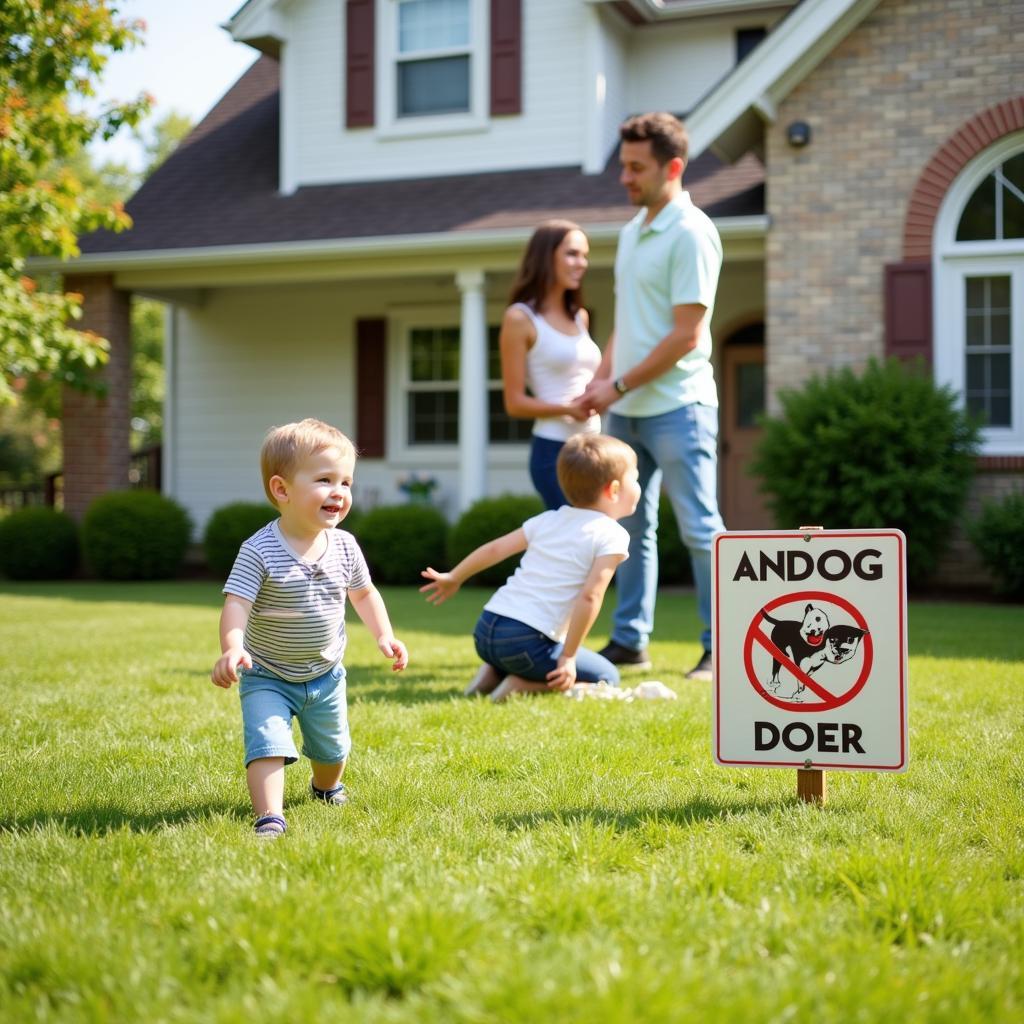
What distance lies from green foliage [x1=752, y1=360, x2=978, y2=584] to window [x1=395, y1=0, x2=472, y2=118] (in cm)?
631

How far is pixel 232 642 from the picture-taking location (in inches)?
114

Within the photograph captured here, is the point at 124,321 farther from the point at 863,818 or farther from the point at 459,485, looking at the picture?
the point at 863,818

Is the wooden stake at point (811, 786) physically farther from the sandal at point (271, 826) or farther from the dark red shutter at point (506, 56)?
the dark red shutter at point (506, 56)

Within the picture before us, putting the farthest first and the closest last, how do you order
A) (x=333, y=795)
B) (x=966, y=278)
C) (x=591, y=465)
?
(x=966, y=278) < (x=591, y=465) < (x=333, y=795)

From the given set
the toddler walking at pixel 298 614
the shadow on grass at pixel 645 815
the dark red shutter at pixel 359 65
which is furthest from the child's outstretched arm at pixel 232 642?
the dark red shutter at pixel 359 65

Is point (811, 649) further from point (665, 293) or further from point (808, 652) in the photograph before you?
point (665, 293)

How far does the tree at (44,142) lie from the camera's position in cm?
983

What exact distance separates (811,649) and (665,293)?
→ 2793mm

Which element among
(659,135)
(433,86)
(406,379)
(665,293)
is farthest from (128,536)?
(659,135)

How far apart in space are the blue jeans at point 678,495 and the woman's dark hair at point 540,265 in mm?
678

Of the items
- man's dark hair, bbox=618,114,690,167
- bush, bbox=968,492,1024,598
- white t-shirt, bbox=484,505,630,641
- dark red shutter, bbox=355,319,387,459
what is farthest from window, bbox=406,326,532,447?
white t-shirt, bbox=484,505,630,641

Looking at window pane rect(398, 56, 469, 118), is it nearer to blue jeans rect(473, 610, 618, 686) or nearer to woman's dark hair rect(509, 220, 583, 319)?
woman's dark hair rect(509, 220, 583, 319)

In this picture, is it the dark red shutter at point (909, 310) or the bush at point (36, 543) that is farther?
the bush at point (36, 543)

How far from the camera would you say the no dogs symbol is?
10.2 ft
